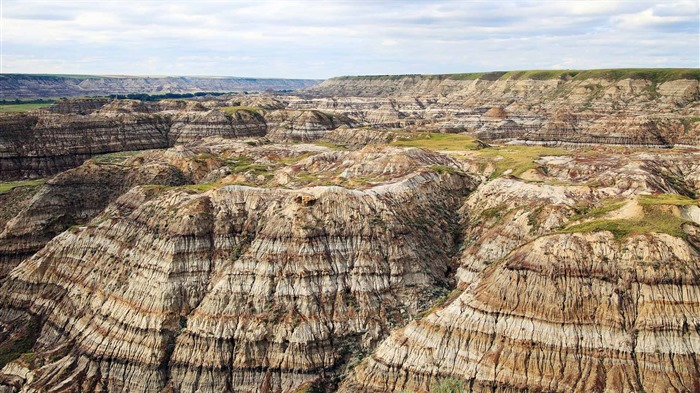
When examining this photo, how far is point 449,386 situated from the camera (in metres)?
53.7

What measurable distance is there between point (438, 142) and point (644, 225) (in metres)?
96.3

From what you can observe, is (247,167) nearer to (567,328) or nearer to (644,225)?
(644,225)

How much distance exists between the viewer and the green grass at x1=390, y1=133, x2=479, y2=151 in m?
142

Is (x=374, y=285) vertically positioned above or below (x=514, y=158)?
below

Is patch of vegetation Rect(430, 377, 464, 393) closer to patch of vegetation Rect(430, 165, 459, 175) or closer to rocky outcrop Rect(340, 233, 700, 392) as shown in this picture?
rocky outcrop Rect(340, 233, 700, 392)

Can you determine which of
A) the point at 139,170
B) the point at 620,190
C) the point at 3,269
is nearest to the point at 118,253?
the point at 3,269

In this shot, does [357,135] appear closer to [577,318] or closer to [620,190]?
[620,190]

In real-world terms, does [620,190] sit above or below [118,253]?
above

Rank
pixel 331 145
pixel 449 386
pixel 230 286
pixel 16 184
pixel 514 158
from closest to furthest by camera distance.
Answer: pixel 449 386 → pixel 230 286 → pixel 514 158 → pixel 16 184 → pixel 331 145

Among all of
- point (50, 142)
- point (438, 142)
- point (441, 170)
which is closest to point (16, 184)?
point (50, 142)

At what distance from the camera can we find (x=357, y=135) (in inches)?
7175

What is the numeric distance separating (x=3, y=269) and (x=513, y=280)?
92905 millimetres

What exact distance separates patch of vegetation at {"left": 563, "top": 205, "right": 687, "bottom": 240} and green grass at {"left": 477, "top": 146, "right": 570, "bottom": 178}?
39.8 m

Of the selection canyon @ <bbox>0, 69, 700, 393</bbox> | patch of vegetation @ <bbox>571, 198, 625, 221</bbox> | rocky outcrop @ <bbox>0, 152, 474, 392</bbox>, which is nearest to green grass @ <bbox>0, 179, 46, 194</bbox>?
canyon @ <bbox>0, 69, 700, 393</bbox>
